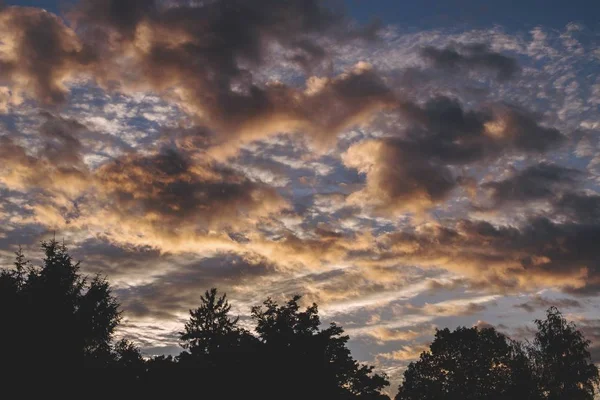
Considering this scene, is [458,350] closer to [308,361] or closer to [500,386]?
[500,386]

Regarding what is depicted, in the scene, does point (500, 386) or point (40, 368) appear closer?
point (40, 368)

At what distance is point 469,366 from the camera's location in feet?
231

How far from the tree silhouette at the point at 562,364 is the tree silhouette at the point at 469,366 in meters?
4.45

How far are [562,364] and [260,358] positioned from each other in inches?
1878

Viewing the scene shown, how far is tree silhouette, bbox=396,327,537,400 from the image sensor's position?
67812 mm

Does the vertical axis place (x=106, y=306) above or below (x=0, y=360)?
above

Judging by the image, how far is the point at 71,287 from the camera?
52188 millimetres

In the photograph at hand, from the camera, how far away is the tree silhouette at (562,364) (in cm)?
5791

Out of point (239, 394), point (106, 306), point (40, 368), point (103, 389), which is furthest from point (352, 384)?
point (106, 306)

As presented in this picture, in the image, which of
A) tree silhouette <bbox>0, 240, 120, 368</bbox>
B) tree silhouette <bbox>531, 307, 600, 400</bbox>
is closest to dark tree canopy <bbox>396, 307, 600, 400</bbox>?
tree silhouette <bbox>531, 307, 600, 400</bbox>

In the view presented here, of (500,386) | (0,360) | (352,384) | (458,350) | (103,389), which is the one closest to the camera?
(103,389)

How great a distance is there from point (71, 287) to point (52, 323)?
46.5 ft

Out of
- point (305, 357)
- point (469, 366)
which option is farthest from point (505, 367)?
point (305, 357)

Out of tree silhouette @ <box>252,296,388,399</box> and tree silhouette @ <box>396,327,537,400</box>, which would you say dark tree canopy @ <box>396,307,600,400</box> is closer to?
tree silhouette @ <box>396,327,537,400</box>
